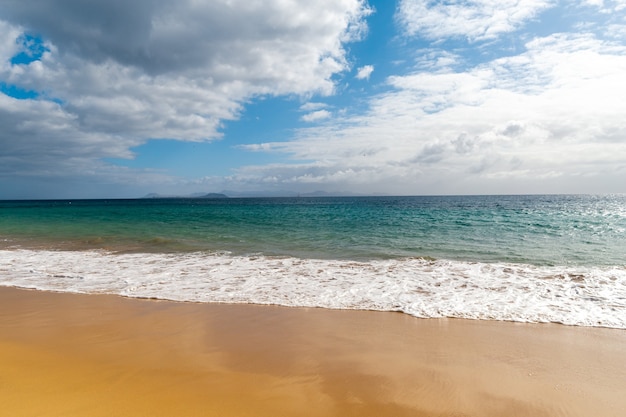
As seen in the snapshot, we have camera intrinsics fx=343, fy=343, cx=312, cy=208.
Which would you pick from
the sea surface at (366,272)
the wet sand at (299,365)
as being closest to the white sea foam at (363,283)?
the sea surface at (366,272)

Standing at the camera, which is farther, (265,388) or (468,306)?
(468,306)

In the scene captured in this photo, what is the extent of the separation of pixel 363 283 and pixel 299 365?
5.19 meters

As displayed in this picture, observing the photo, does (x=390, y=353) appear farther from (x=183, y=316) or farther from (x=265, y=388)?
(x=183, y=316)

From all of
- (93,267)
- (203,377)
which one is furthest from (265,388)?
(93,267)

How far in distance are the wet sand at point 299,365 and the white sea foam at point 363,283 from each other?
0.87 meters

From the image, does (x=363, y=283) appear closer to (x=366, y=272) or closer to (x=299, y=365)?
(x=366, y=272)

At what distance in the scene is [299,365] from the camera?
196 inches

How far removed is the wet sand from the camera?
3980mm

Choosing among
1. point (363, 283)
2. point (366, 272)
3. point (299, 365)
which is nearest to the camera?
point (299, 365)

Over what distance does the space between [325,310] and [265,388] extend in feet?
11.4

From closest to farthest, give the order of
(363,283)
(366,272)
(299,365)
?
(299,365), (363,283), (366,272)

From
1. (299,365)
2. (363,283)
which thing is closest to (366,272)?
(363,283)

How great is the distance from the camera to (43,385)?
4.36 metres

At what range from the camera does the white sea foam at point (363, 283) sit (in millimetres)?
7637
